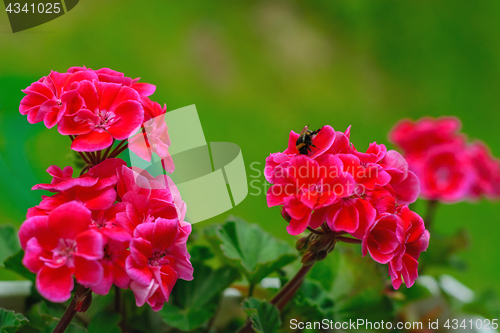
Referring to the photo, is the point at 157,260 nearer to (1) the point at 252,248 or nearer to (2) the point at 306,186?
(2) the point at 306,186

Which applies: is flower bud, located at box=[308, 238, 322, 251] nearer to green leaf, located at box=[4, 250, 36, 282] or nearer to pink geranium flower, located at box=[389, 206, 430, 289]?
pink geranium flower, located at box=[389, 206, 430, 289]

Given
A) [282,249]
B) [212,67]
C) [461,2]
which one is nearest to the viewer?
[282,249]

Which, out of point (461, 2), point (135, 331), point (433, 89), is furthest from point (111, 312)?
point (461, 2)

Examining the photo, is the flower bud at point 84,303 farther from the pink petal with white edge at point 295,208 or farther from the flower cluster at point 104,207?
the pink petal with white edge at point 295,208

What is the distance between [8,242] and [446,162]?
3.34 feet

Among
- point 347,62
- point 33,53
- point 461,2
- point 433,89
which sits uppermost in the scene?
point 33,53

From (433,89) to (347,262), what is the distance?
1.77 m

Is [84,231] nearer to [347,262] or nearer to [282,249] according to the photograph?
[282,249]

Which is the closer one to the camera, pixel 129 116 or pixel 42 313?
pixel 129 116

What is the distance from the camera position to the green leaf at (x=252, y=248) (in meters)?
0.75

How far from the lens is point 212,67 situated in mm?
2203

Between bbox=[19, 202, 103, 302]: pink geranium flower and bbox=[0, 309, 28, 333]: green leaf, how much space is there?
20 cm

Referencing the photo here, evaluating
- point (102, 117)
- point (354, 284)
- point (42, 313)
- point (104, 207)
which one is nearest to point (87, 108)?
point (102, 117)

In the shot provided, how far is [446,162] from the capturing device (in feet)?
3.75
